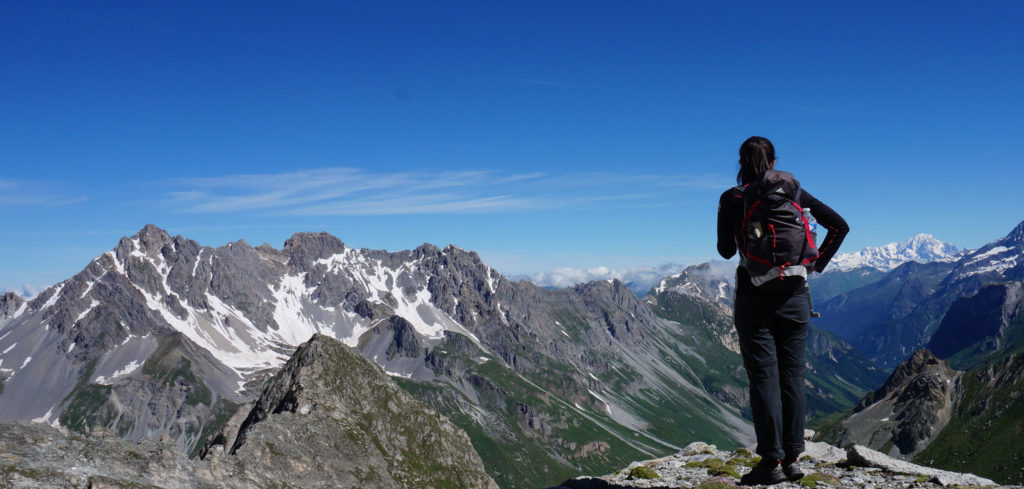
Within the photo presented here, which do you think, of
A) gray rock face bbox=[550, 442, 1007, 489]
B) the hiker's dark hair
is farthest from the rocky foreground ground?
the hiker's dark hair

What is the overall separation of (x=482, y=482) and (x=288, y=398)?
52.0 meters

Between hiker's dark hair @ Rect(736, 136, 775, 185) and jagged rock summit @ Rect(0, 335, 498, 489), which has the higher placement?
hiker's dark hair @ Rect(736, 136, 775, 185)

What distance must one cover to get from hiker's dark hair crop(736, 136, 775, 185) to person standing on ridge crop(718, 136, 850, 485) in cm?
2

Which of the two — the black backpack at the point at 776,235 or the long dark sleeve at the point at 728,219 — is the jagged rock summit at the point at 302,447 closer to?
the long dark sleeve at the point at 728,219

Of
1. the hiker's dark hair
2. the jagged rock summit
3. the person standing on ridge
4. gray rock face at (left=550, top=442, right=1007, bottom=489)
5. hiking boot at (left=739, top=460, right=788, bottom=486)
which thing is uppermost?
the hiker's dark hair

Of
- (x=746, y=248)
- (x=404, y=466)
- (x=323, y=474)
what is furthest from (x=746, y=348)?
(x=404, y=466)

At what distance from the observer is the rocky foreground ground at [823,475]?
17.8 metres

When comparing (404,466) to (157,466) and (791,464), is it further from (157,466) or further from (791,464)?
(791,464)

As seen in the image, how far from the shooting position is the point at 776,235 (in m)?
12.0

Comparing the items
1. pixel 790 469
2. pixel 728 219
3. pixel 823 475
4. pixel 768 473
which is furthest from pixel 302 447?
pixel 728 219

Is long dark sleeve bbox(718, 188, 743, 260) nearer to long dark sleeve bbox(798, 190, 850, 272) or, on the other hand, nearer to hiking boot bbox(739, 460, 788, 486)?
long dark sleeve bbox(798, 190, 850, 272)

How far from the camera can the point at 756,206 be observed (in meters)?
12.2

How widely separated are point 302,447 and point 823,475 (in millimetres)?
55778

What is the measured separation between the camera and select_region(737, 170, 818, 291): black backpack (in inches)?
472
